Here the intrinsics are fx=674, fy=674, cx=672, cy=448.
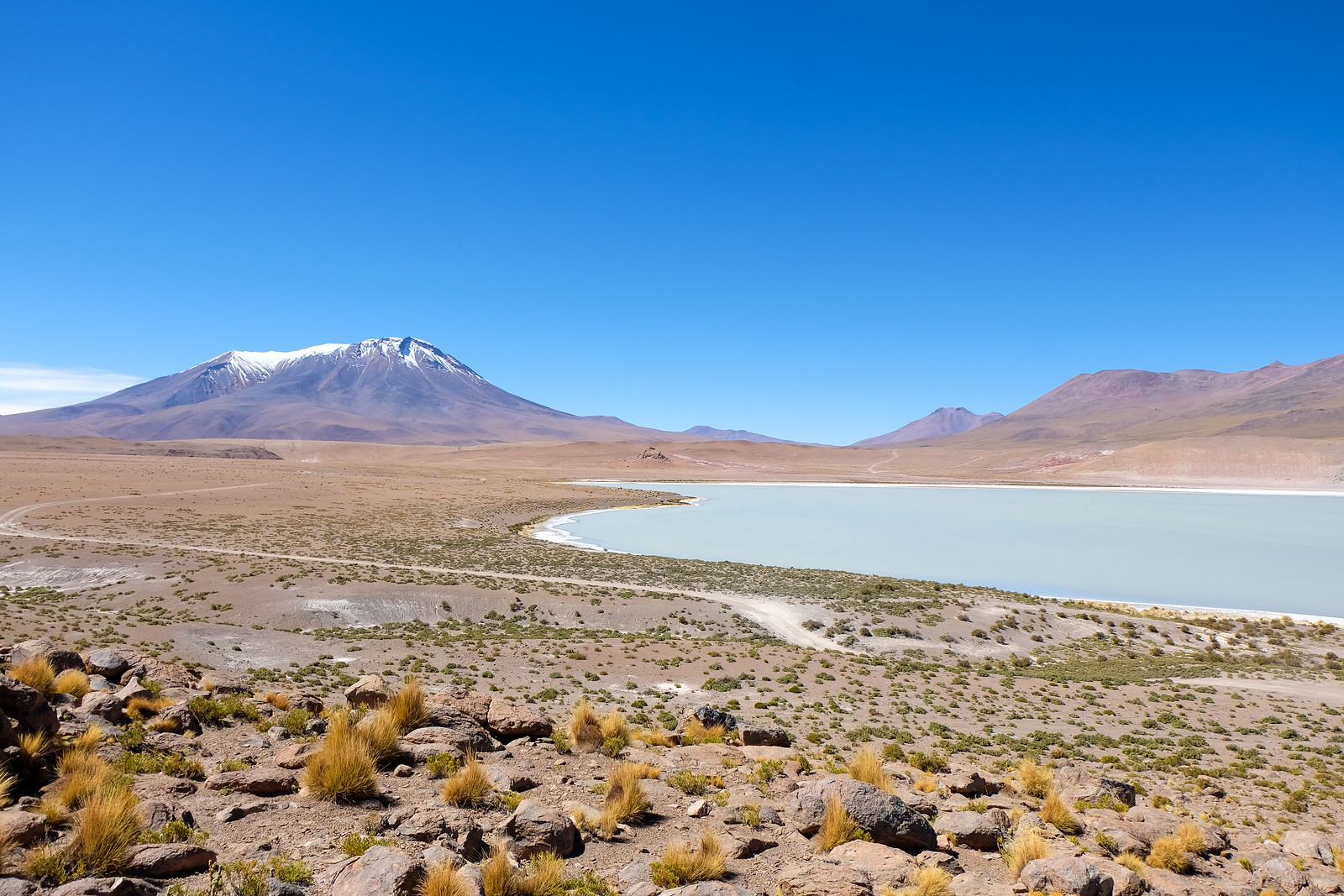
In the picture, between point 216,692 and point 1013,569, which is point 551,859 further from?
point 1013,569

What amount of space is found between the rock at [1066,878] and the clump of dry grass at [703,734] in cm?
482

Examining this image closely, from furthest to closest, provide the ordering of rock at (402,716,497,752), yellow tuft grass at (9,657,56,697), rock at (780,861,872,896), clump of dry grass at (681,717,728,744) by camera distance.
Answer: clump of dry grass at (681,717,728,744) → rock at (402,716,497,752) → yellow tuft grass at (9,657,56,697) → rock at (780,861,872,896)

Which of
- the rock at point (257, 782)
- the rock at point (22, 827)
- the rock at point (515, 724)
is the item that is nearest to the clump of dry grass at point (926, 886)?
the rock at point (515, 724)

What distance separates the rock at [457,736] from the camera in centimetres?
761

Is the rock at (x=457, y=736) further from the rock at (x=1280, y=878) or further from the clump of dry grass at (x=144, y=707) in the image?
the rock at (x=1280, y=878)

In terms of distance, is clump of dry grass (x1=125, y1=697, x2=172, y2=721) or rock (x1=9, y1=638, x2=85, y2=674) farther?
rock (x1=9, y1=638, x2=85, y2=674)

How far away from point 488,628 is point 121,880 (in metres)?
17.2

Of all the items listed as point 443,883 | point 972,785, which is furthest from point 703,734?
point 443,883

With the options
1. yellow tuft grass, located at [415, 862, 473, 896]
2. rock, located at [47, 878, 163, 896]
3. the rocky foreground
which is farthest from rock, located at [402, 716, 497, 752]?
rock, located at [47, 878, 163, 896]

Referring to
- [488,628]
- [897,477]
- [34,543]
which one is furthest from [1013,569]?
[897,477]

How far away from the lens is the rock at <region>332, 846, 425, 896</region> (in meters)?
4.34

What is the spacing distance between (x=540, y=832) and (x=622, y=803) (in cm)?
114

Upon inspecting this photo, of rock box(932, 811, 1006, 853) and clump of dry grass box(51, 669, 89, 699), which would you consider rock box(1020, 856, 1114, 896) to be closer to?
rock box(932, 811, 1006, 853)

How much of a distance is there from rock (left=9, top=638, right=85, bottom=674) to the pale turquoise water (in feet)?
94.4
